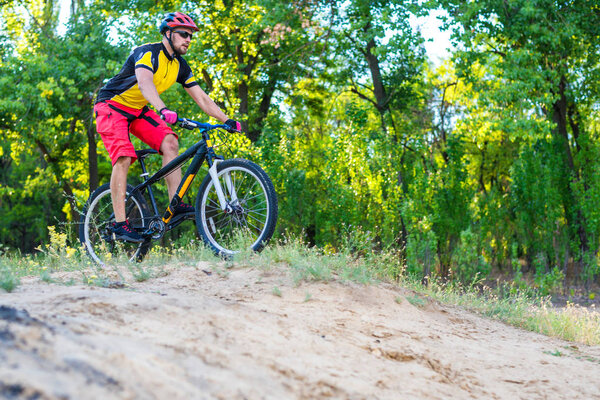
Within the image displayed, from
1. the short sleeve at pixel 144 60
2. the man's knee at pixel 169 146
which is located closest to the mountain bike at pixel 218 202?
the man's knee at pixel 169 146

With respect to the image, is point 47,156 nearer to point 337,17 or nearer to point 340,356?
point 337,17

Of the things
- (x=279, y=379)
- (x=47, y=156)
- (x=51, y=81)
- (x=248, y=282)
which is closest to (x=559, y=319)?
(x=248, y=282)

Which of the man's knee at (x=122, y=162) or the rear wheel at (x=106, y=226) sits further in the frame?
the rear wheel at (x=106, y=226)

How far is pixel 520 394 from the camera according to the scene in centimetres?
409

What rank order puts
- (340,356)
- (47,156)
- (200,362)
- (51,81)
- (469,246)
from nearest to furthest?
(200,362) → (340,356) → (469,246) → (51,81) → (47,156)

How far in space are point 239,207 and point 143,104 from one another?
147cm

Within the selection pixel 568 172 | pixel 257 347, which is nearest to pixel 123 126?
pixel 257 347

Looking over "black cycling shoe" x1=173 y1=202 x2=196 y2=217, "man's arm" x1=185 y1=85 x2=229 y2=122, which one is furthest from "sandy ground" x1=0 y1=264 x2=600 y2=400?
"man's arm" x1=185 y1=85 x2=229 y2=122

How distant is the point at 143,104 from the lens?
6012 mm

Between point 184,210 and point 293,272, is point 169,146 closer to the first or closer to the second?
point 184,210

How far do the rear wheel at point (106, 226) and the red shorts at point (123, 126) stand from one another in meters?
0.61

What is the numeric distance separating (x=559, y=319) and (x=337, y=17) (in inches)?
416

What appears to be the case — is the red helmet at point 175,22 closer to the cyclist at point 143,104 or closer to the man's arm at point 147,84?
the cyclist at point 143,104

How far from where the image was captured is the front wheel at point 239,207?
214 inches
